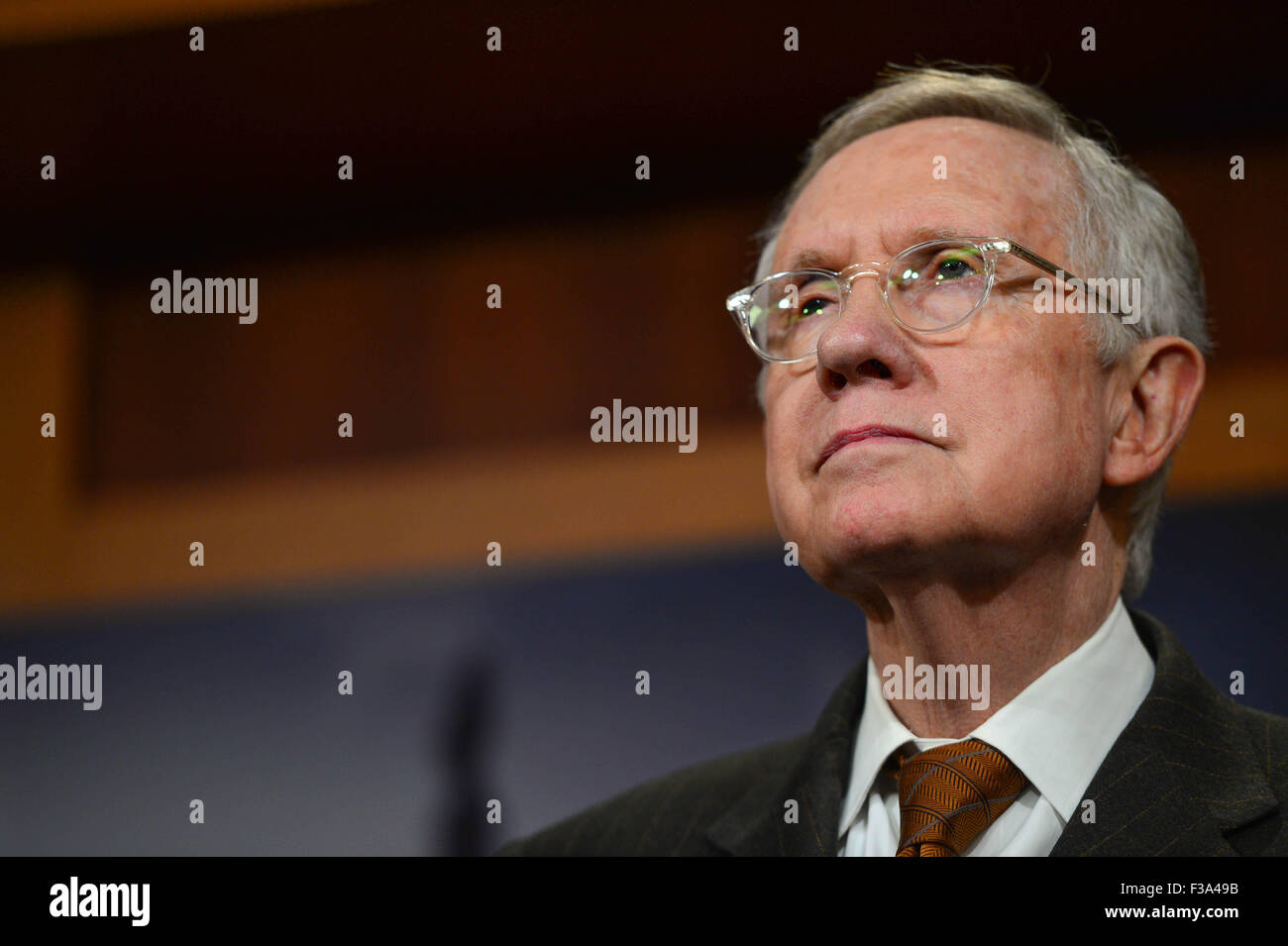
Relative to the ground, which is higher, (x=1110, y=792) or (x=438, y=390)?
(x=438, y=390)

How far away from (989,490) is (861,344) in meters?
0.24

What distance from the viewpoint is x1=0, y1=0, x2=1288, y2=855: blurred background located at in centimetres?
215

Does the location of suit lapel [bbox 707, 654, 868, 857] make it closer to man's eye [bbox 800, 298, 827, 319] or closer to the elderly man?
the elderly man

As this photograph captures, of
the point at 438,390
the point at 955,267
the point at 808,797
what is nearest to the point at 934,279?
the point at 955,267

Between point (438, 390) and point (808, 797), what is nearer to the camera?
point (808, 797)

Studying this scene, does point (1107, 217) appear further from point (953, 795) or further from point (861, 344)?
point (953, 795)

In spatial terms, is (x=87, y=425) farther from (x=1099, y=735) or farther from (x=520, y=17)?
(x=1099, y=735)

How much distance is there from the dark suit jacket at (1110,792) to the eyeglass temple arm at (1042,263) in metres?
0.49

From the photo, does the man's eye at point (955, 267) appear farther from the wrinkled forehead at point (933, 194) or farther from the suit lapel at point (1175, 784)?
the suit lapel at point (1175, 784)

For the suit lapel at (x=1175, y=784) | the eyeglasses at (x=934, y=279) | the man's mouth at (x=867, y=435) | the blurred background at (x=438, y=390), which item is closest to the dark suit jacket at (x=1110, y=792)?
the suit lapel at (x=1175, y=784)

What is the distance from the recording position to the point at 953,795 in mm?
1526

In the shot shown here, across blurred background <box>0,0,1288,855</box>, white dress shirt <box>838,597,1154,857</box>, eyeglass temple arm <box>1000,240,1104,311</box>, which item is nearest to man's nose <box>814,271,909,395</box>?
eyeglass temple arm <box>1000,240,1104,311</box>
